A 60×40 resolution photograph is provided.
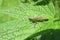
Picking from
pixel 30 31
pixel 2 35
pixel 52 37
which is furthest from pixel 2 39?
pixel 52 37

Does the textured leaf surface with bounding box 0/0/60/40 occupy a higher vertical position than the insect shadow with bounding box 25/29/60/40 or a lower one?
higher

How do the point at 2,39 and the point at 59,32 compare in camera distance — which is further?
the point at 2,39

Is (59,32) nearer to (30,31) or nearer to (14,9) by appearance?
(30,31)

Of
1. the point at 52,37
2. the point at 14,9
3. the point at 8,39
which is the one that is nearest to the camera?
the point at 52,37

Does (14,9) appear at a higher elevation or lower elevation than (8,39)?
higher

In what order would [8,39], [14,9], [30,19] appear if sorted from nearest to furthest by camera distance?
1. [8,39]
2. [30,19]
3. [14,9]

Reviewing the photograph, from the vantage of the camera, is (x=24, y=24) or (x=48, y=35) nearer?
(x=48, y=35)

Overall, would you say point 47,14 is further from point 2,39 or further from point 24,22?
point 2,39

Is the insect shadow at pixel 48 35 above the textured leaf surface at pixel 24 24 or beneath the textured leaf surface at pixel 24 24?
beneath

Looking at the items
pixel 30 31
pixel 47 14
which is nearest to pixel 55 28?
pixel 30 31
